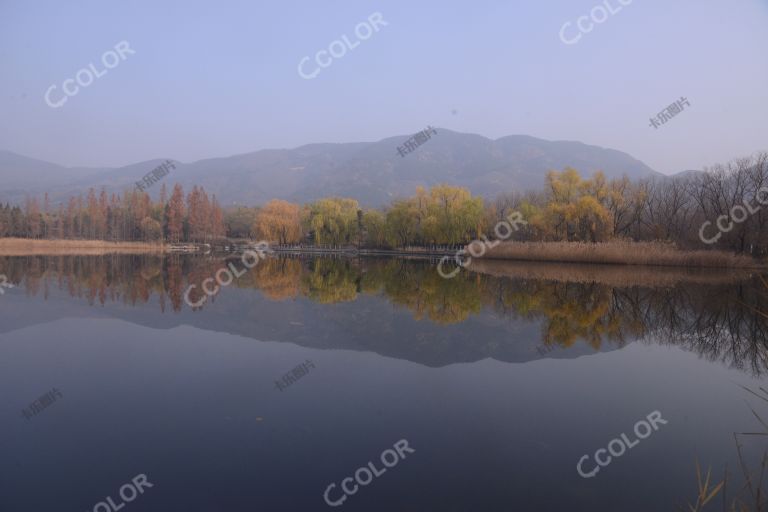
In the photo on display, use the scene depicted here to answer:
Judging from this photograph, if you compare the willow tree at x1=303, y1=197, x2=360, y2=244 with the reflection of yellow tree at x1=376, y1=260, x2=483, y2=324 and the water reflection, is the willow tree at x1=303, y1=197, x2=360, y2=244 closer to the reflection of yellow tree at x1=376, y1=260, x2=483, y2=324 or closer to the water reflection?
the water reflection

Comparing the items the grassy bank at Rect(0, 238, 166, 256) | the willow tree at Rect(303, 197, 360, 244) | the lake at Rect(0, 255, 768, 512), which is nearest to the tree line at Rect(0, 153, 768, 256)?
the willow tree at Rect(303, 197, 360, 244)

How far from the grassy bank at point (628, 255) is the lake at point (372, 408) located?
17.5 meters

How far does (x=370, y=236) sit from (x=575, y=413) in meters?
61.0

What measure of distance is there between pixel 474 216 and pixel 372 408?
44.9 m

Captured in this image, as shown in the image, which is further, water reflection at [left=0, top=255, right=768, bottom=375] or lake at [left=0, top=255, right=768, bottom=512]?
water reflection at [left=0, top=255, right=768, bottom=375]

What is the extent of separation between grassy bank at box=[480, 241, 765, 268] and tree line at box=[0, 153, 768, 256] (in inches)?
99.3

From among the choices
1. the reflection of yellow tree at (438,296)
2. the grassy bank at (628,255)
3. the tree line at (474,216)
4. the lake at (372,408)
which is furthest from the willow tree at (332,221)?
the lake at (372,408)

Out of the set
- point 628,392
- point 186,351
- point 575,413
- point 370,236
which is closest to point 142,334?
point 186,351

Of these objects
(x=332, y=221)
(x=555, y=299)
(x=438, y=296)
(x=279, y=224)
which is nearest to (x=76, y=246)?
(x=279, y=224)

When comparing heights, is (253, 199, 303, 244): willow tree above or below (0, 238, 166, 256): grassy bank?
above

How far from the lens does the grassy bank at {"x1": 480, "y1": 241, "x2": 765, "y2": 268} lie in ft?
91.4

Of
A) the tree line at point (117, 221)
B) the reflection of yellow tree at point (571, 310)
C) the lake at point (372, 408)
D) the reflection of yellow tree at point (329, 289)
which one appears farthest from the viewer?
the tree line at point (117, 221)

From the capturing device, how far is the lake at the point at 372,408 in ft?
13.6

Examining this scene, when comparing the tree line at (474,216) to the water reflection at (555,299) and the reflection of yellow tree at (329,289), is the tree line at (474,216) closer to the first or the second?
the water reflection at (555,299)
